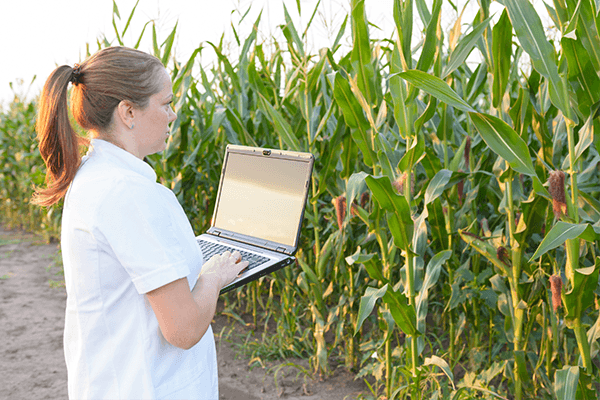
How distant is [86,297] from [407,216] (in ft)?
3.72

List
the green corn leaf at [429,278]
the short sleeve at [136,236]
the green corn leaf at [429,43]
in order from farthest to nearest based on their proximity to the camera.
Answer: the green corn leaf at [429,278] → the green corn leaf at [429,43] → the short sleeve at [136,236]

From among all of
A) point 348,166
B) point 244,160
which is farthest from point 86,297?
point 348,166

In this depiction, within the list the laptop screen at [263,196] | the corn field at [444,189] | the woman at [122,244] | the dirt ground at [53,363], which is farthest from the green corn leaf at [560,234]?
the dirt ground at [53,363]

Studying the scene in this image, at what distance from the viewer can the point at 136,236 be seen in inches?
38.3

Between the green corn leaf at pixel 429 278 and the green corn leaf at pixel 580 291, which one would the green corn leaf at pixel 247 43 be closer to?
the green corn leaf at pixel 429 278

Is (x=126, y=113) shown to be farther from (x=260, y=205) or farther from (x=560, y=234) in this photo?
(x=560, y=234)

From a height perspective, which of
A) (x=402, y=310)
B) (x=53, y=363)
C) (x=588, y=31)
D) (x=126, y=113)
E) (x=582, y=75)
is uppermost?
(x=588, y=31)

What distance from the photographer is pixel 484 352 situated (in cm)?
243

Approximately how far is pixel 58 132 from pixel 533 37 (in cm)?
138

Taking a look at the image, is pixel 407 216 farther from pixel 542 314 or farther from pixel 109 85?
pixel 109 85

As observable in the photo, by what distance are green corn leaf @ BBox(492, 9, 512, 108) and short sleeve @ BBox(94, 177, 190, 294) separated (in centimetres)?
131

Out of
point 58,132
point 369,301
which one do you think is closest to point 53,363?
point 369,301

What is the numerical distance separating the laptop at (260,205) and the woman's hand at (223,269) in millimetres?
165

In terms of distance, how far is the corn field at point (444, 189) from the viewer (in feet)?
5.07
